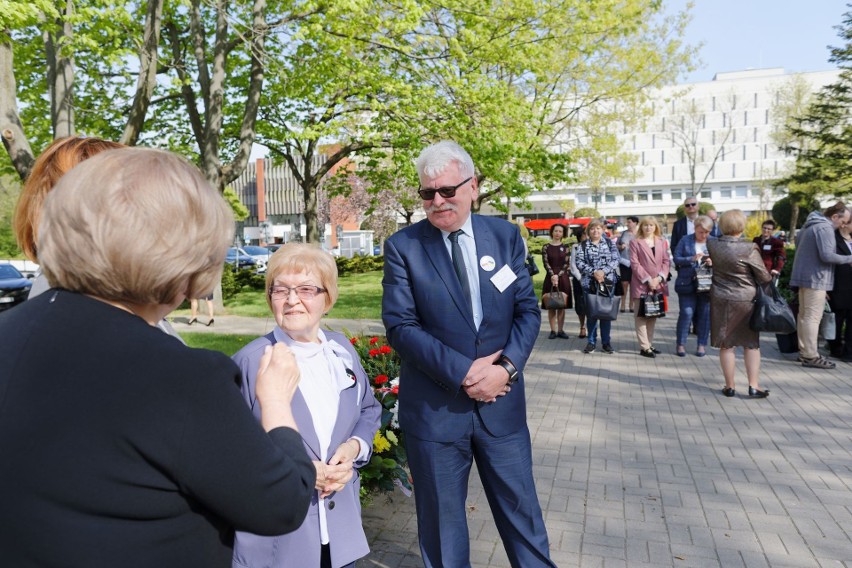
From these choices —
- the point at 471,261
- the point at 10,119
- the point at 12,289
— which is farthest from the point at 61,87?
the point at 471,261

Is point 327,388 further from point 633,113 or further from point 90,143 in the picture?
point 633,113

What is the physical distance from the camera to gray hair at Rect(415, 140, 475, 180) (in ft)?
9.20

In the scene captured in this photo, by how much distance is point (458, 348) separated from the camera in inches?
110

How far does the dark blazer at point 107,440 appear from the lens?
3.70 ft

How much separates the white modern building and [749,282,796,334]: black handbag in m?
77.7

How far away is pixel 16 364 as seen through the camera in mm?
1138

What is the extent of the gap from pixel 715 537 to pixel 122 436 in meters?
→ 3.59

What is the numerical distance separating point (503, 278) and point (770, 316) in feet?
15.6

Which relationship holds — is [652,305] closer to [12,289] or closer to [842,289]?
[842,289]

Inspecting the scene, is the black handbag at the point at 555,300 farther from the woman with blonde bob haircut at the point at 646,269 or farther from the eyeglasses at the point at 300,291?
the eyeglasses at the point at 300,291

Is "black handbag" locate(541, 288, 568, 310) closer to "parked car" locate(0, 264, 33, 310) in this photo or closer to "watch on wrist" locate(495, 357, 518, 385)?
"watch on wrist" locate(495, 357, 518, 385)

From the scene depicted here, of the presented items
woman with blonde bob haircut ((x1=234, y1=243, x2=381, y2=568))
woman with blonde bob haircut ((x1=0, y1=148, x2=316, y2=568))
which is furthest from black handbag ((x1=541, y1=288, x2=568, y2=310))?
woman with blonde bob haircut ((x1=0, y1=148, x2=316, y2=568))

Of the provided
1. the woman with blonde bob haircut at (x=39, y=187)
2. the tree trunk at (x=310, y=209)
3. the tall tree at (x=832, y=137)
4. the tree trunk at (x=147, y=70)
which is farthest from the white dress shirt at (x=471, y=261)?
the tall tree at (x=832, y=137)

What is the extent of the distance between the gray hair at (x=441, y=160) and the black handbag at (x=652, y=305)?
681cm
